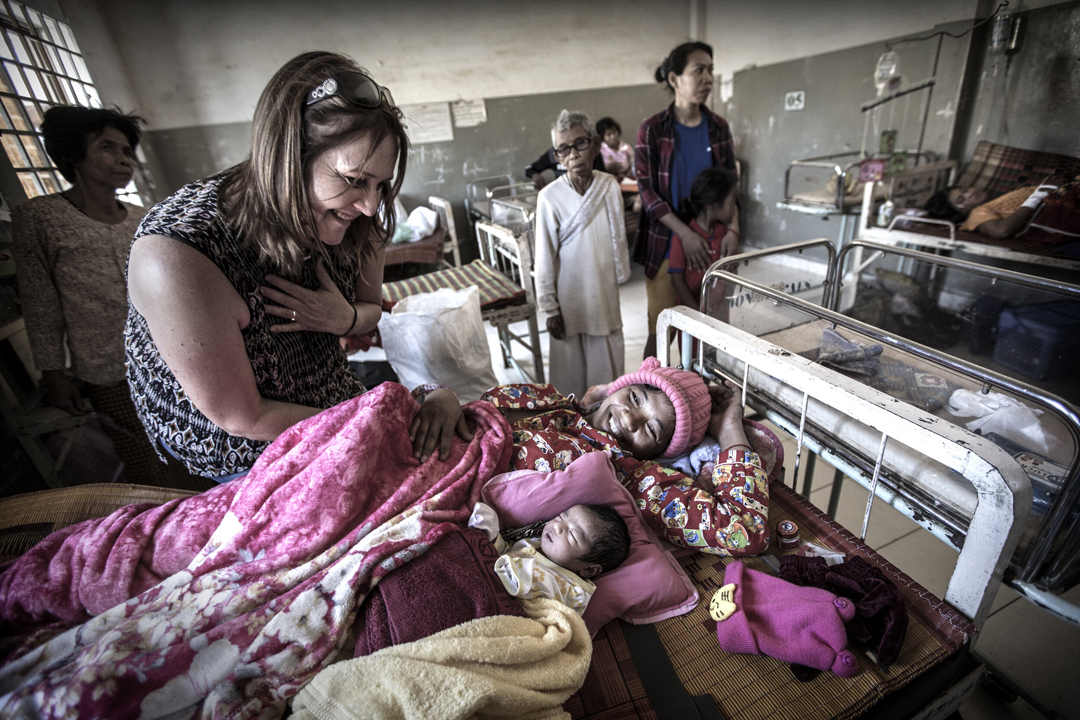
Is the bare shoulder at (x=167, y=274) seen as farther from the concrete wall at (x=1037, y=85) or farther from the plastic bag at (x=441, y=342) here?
the concrete wall at (x=1037, y=85)

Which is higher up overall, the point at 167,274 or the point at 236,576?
the point at 167,274

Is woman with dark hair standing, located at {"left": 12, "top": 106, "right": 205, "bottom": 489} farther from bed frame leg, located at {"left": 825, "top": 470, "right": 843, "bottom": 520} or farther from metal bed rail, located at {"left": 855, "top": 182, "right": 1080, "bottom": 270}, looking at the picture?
metal bed rail, located at {"left": 855, "top": 182, "right": 1080, "bottom": 270}

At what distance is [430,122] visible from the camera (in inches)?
227

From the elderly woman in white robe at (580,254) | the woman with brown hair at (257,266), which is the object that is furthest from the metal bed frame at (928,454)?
the elderly woman in white robe at (580,254)

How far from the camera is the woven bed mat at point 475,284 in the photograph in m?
2.77

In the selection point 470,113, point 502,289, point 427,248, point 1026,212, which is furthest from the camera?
point 470,113

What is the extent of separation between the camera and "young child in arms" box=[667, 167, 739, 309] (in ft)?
8.29

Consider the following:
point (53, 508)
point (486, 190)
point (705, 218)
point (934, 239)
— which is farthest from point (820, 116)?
point (53, 508)

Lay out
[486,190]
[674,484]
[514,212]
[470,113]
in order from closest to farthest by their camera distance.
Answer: [674,484] < [514,212] < [470,113] < [486,190]

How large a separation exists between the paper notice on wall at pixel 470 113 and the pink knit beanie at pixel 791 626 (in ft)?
19.9

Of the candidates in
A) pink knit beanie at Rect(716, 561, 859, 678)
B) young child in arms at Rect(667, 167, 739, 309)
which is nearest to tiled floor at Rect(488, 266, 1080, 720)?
pink knit beanie at Rect(716, 561, 859, 678)

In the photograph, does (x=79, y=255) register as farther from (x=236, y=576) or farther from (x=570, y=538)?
(x=570, y=538)

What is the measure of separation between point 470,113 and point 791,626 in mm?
6203

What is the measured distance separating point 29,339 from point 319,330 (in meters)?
1.28
